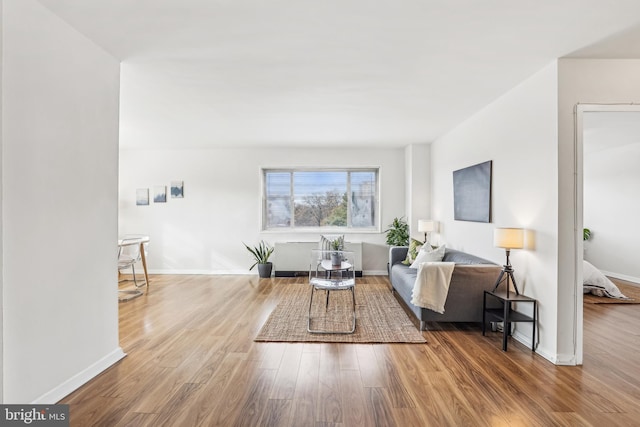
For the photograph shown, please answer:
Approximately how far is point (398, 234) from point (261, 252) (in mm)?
2676

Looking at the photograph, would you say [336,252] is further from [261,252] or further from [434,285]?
[261,252]

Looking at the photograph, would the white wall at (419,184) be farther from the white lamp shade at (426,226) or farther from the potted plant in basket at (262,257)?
the potted plant in basket at (262,257)

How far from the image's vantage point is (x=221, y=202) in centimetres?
655

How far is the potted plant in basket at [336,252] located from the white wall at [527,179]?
5.80 feet

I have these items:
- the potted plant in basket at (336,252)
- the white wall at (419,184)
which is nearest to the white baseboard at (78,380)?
the potted plant in basket at (336,252)

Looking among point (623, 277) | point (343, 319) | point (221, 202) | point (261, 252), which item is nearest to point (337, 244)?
point (261, 252)

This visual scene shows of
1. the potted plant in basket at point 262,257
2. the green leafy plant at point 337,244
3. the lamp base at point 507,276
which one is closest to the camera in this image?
the lamp base at point 507,276

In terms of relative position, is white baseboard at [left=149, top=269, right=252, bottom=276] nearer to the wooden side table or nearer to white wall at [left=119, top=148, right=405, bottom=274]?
white wall at [left=119, top=148, right=405, bottom=274]

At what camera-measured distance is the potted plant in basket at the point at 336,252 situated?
14.4 ft

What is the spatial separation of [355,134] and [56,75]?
3936mm

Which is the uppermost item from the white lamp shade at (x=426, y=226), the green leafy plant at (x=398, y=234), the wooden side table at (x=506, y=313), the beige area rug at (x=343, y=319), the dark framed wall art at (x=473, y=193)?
the dark framed wall art at (x=473, y=193)

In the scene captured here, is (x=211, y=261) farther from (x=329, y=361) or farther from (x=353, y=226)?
(x=329, y=361)

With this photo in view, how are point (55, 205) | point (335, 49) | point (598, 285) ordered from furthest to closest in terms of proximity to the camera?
point (598, 285), point (335, 49), point (55, 205)

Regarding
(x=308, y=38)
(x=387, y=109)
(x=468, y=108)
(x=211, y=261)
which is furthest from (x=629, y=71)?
(x=211, y=261)
